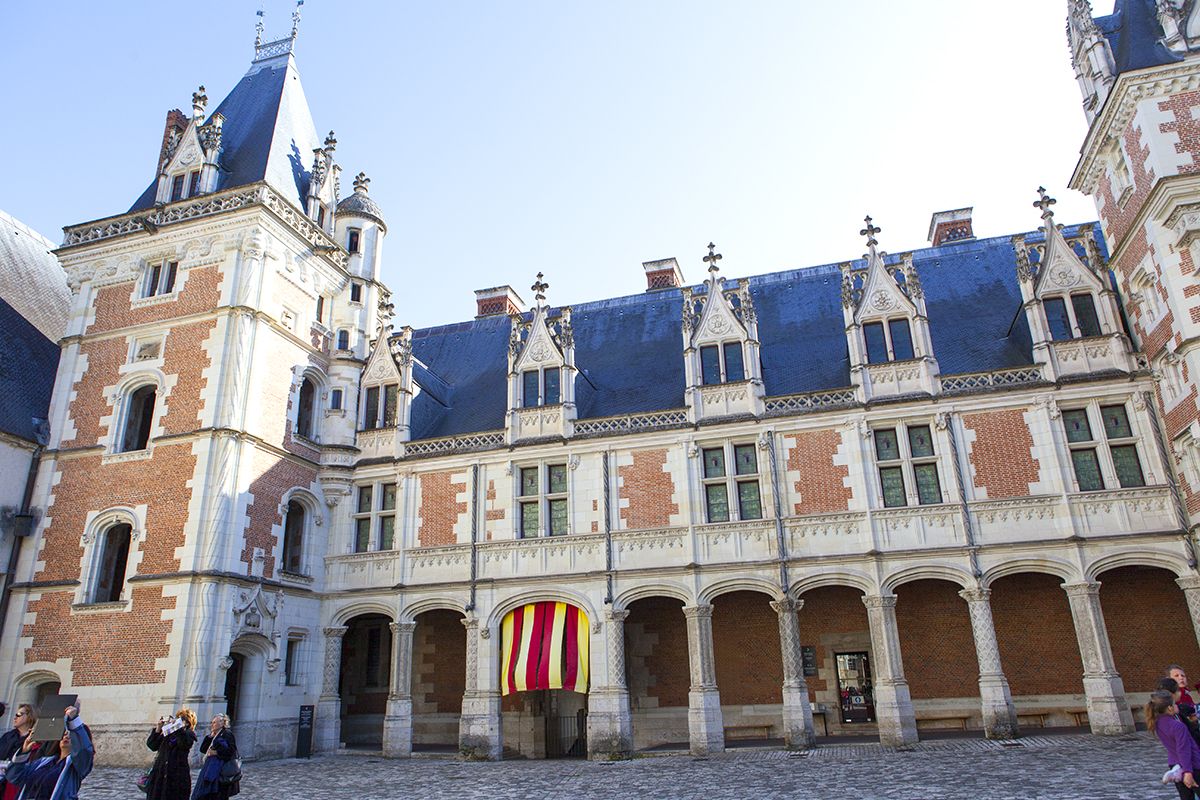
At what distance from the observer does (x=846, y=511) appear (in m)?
17.3

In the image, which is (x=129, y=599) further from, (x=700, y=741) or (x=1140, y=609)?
(x=1140, y=609)

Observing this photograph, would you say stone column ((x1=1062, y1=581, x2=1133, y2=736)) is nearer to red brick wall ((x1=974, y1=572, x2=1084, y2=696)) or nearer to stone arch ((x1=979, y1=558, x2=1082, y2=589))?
stone arch ((x1=979, y1=558, x2=1082, y2=589))

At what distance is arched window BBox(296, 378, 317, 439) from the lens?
2098 centimetres

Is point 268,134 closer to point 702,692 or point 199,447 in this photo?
point 199,447

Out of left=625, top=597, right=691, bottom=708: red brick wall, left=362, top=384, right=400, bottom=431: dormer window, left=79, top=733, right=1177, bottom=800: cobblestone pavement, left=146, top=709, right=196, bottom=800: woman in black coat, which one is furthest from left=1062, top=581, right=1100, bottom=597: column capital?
left=362, top=384, right=400, bottom=431: dormer window

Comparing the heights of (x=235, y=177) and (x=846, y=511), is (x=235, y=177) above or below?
above

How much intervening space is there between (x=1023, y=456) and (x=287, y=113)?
21.1 metres

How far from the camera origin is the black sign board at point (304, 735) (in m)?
17.9

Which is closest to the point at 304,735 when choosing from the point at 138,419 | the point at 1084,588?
the point at 138,419

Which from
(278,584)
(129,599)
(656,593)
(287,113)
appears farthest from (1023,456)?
(287,113)

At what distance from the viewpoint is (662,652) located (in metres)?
19.5

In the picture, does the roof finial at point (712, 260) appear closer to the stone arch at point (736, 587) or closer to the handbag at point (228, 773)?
the stone arch at point (736, 587)

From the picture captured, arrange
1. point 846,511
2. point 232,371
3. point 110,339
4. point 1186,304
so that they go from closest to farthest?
point 1186,304 → point 846,511 → point 232,371 → point 110,339

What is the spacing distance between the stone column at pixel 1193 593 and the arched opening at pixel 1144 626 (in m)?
1.27
